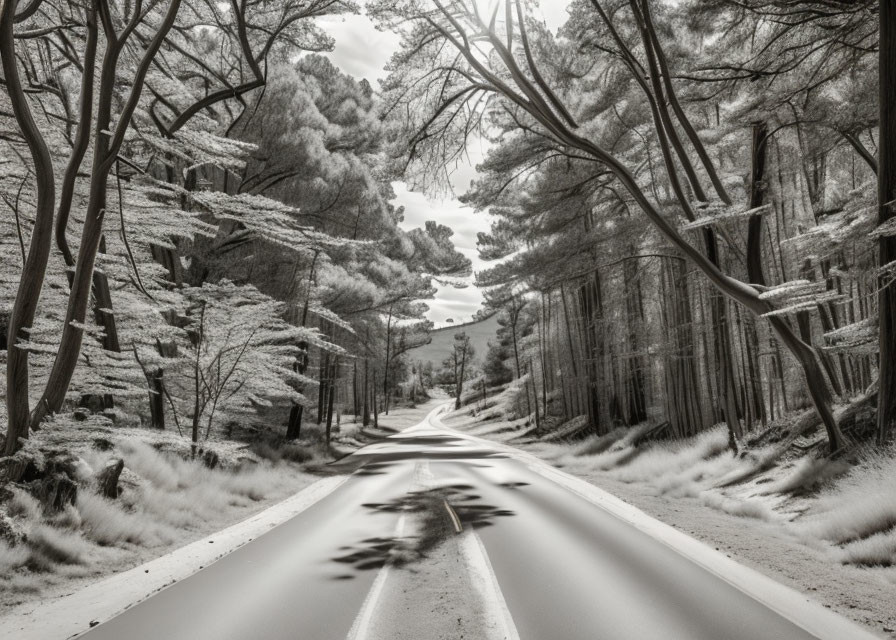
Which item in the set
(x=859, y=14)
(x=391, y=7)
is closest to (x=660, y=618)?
(x=859, y=14)

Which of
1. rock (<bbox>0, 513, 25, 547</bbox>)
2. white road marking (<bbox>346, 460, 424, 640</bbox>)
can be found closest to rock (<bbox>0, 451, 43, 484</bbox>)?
rock (<bbox>0, 513, 25, 547</bbox>)

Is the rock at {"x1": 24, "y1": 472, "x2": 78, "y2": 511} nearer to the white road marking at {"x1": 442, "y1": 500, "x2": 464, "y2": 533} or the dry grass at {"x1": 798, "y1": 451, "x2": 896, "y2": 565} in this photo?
the white road marking at {"x1": 442, "y1": 500, "x2": 464, "y2": 533}

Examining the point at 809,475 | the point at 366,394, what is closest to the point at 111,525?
the point at 809,475

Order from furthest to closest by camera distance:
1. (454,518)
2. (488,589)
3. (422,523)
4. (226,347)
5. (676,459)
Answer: (676,459)
(226,347)
(454,518)
(422,523)
(488,589)

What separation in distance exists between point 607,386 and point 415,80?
16.0 meters

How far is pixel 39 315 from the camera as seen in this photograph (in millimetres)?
9141

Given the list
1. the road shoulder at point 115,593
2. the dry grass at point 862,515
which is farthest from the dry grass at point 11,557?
the dry grass at point 862,515

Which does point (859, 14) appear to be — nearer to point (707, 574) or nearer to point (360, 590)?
point (707, 574)

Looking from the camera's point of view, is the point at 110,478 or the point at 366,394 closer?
the point at 110,478

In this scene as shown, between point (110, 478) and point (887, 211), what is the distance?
453 inches

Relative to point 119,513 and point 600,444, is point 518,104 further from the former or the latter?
point 600,444

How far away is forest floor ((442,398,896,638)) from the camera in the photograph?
4816 mm

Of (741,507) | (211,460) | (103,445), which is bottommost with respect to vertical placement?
(741,507)

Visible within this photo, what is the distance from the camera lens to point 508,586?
4.65 meters
